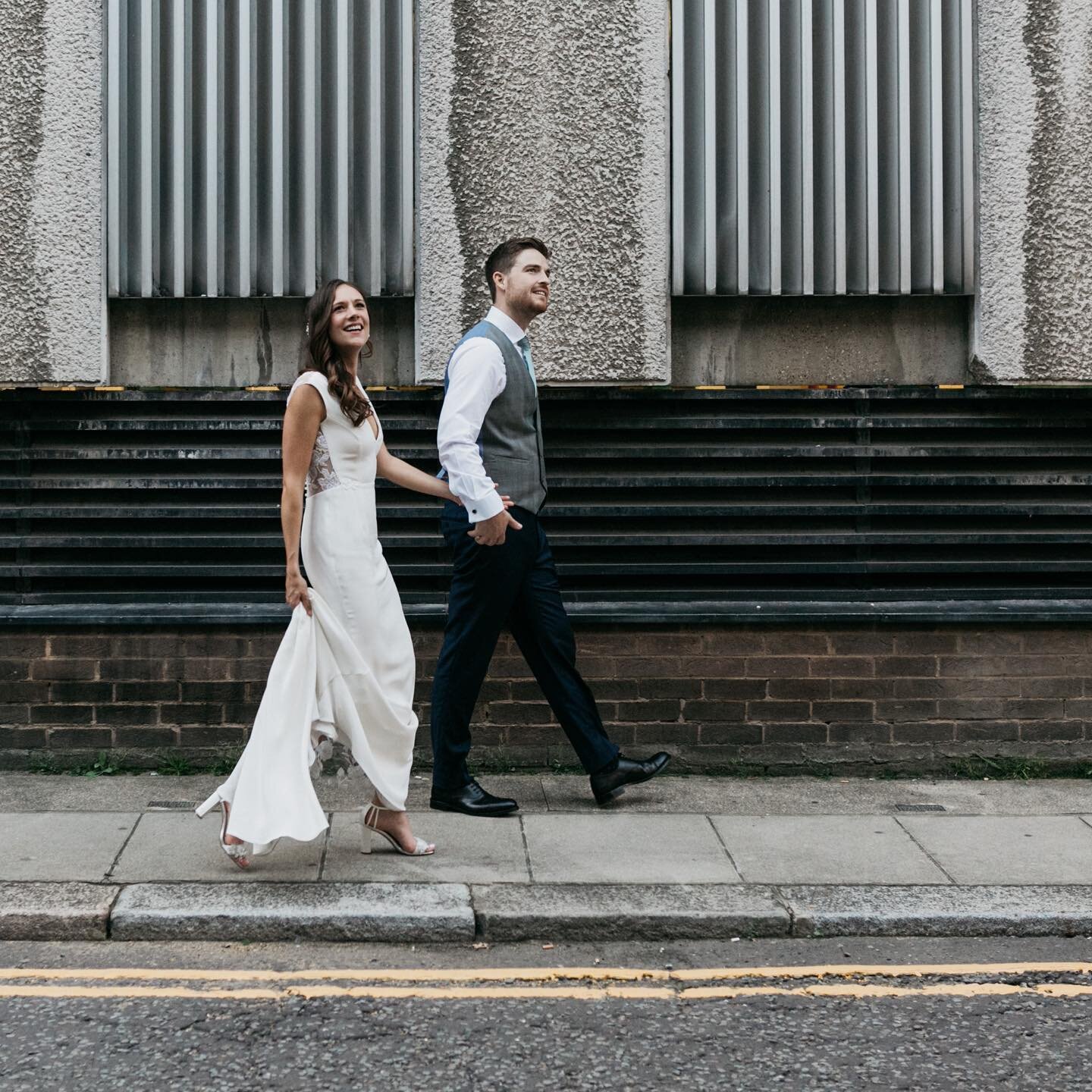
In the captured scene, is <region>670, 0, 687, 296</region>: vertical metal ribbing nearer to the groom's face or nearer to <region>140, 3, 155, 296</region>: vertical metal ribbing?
the groom's face

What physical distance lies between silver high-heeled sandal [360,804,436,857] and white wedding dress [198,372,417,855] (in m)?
0.13

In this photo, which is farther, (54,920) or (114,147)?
(114,147)

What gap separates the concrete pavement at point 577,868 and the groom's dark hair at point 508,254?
2245 mm

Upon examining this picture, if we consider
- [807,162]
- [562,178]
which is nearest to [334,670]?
[562,178]

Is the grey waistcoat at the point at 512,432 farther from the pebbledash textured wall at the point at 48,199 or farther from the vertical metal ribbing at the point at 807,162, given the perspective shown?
the pebbledash textured wall at the point at 48,199

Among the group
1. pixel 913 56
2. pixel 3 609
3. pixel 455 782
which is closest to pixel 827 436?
pixel 913 56

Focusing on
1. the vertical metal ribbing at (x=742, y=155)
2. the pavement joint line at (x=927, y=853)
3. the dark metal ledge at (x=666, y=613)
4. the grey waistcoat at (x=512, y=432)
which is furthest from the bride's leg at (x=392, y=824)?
the vertical metal ribbing at (x=742, y=155)

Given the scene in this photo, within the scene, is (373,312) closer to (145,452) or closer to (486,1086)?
(145,452)

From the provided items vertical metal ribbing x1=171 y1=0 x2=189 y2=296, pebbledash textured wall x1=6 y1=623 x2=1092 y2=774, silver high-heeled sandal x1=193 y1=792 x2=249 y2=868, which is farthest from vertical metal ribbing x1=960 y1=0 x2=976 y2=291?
silver high-heeled sandal x1=193 y1=792 x2=249 y2=868

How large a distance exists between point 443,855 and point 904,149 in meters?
4.12

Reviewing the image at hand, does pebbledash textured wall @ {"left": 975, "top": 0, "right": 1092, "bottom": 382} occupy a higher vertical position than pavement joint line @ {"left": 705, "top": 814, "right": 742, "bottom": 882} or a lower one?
higher

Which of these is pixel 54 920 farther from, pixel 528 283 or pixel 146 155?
pixel 146 155

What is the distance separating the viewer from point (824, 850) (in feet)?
18.5

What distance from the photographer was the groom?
18.9 feet
